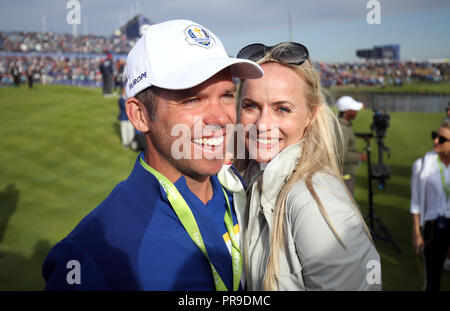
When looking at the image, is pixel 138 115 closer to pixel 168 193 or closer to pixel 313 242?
pixel 168 193

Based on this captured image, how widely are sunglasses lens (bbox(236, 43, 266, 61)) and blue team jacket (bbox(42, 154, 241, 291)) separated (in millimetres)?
958

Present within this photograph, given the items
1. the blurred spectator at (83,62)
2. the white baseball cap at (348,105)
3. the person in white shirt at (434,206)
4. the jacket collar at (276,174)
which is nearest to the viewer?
the jacket collar at (276,174)

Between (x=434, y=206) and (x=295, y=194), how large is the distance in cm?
379

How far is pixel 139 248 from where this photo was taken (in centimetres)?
137

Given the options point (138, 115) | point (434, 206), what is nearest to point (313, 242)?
point (138, 115)

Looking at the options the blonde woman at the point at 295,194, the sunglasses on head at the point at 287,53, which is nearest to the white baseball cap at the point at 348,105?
the blonde woman at the point at 295,194

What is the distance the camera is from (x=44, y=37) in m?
37.5

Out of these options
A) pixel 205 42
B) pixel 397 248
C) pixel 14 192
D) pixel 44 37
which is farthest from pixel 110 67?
pixel 44 37

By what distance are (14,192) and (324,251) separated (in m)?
9.12

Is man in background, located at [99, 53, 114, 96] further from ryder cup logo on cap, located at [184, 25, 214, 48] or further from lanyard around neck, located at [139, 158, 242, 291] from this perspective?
lanyard around neck, located at [139, 158, 242, 291]

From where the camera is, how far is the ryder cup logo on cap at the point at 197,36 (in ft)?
5.16

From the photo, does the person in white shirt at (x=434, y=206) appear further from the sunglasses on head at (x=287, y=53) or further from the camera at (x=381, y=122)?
the sunglasses on head at (x=287, y=53)

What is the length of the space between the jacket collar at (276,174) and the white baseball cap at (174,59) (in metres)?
0.58
